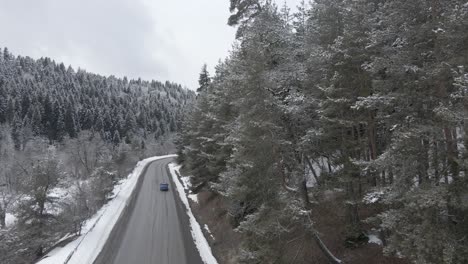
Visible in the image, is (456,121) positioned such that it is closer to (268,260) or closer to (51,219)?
(268,260)

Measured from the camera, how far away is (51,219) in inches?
1156

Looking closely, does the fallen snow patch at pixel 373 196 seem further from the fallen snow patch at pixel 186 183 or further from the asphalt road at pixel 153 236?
the fallen snow patch at pixel 186 183

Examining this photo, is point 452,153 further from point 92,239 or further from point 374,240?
point 92,239

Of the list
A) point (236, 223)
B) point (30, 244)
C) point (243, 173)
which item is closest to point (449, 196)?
point (243, 173)

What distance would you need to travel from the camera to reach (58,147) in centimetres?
9206

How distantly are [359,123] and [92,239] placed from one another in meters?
21.8

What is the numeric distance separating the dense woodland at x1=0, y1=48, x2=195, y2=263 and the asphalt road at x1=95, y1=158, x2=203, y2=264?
421cm

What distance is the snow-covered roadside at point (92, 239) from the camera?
22539mm

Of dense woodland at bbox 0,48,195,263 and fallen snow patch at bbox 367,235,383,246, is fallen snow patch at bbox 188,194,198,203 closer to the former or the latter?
dense woodland at bbox 0,48,195,263

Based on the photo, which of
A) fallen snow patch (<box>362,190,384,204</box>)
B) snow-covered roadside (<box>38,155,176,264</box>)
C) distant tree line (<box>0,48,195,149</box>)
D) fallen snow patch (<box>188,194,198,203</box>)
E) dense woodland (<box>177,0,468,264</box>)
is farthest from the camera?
distant tree line (<box>0,48,195,149</box>)

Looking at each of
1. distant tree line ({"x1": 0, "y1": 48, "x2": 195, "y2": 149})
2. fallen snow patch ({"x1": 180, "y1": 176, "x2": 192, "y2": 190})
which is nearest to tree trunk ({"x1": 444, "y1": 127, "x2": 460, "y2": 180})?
fallen snow patch ({"x1": 180, "y1": 176, "x2": 192, "y2": 190})

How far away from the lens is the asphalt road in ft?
75.0

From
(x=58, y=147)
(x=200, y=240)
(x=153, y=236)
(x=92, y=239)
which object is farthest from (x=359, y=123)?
(x=58, y=147)

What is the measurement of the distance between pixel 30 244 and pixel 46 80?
511 feet
